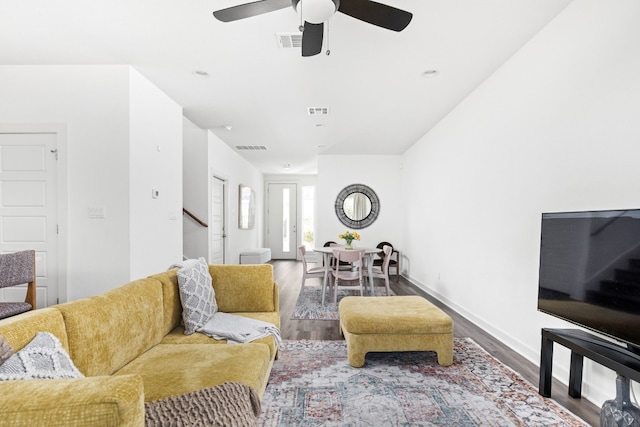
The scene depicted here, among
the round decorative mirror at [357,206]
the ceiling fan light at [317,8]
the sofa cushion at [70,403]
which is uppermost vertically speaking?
the ceiling fan light at [317,8]

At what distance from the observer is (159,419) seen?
118 centimetres

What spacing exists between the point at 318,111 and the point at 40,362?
400 cm

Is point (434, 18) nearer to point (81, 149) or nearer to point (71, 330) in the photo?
point (71, 330)

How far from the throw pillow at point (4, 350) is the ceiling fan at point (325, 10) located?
1.82 metres

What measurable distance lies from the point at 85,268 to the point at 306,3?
315 cm

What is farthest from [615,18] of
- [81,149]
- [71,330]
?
[81,149]

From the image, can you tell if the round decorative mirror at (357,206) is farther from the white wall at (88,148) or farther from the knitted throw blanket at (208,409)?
the knitted throw blanket at (208,409)

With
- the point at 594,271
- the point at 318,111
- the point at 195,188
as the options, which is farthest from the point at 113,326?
the point at 195,188

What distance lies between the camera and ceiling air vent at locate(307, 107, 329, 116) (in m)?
4.41

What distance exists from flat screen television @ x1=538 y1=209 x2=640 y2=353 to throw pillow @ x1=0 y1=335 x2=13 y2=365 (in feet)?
8.14

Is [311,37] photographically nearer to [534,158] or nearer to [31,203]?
[534,158]

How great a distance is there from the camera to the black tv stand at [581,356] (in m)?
1.60

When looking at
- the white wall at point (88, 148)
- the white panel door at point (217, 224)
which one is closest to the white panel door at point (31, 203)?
the white wall at point (88, 148)

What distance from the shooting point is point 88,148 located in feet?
10.9
